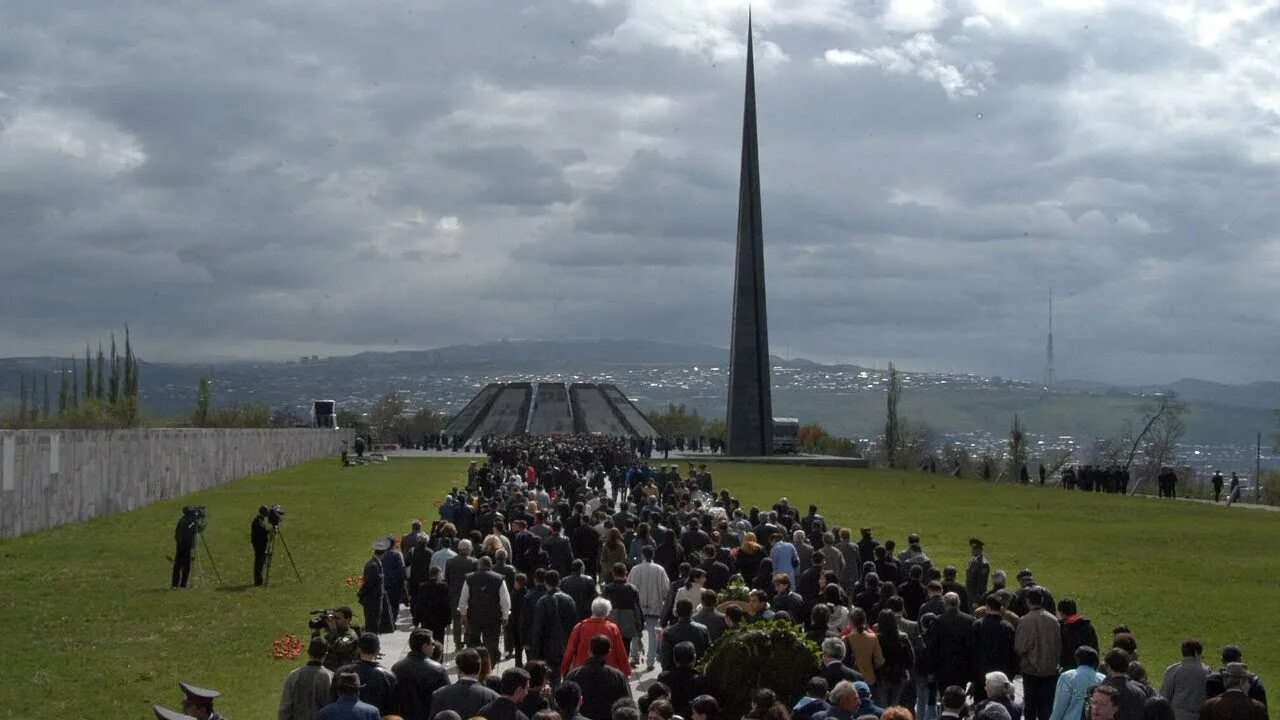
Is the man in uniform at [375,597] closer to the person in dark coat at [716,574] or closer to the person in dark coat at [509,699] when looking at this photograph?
the person in dark coat at [716,574]

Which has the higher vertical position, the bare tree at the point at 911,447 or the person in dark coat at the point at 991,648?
the person in dark coat at the point at 991,648

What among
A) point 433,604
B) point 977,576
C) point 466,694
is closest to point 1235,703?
point 466,694

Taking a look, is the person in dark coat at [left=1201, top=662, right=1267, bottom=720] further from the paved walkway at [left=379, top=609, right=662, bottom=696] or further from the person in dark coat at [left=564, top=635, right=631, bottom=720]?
the paved walkway at [left=379, top=609, right=662, bottom=696]

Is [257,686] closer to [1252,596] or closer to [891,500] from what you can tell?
[1252,596]

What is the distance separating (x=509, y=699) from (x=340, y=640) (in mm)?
1779

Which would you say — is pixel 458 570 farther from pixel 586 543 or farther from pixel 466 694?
pixel 466 694

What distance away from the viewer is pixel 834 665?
9.92 metres

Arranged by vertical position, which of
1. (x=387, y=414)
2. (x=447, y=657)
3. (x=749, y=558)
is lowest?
(x=387, y=414)

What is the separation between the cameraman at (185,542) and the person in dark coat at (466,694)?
43.5 ft

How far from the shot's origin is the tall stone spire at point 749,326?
7344 cm

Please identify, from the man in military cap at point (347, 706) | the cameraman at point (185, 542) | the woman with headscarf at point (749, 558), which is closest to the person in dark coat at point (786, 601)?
the woman with headscarf at point (749, 558)

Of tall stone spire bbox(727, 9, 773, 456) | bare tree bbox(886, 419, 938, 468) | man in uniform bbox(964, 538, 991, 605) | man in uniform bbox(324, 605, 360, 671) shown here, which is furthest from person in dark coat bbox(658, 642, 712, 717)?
bare tree bbox(886, 419, 938, 468)

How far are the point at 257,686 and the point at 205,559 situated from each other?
1340 centimetres

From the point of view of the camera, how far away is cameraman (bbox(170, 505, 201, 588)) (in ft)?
70.7
